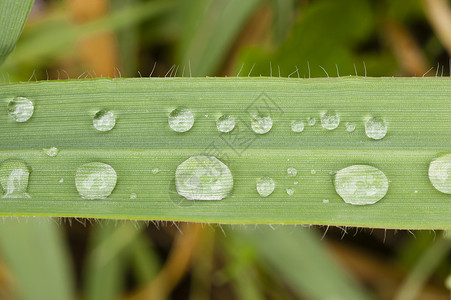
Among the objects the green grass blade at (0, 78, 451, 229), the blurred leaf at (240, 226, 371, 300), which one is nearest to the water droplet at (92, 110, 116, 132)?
the green grass blade at (0, 78, 451, 229)

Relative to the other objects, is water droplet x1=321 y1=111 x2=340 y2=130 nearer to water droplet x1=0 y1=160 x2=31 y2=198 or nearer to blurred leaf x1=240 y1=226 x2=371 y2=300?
water droplet x1=0 y1=160 x2=31 y2=198

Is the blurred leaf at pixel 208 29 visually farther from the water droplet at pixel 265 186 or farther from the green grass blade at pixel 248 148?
the water droplet at pixel 265 186

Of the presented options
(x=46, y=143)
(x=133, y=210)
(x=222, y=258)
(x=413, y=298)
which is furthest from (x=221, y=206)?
(x=413, y=298)

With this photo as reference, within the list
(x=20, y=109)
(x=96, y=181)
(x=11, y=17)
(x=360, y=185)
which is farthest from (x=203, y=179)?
(x=11, y=17)

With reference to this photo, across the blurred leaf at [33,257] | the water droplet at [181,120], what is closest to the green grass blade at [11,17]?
the water droplet at [181,120]

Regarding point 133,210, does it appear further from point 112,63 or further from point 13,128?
point 112,63

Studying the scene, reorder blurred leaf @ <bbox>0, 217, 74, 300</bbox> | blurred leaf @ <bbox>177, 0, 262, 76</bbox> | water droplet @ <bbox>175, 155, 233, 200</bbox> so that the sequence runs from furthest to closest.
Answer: blurred leaf @ <bbox>177, 0, 262, 76</bbox>, blurred leaf @ <bbox>0, 217, 74, 300</bbox>, water droplet @ <bbox>175, 155, 233, 200</bbox>

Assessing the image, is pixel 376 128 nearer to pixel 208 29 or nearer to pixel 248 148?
pixel 248 148
